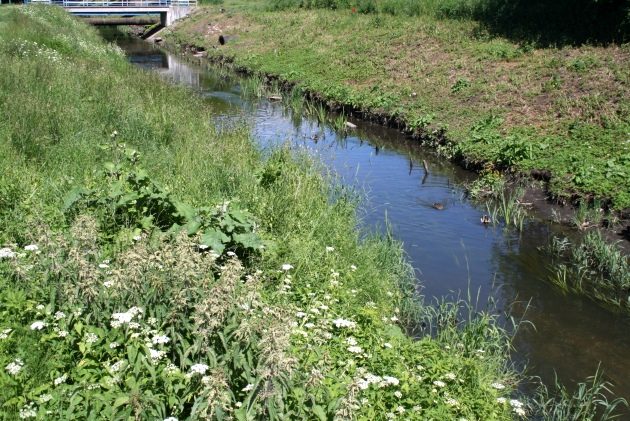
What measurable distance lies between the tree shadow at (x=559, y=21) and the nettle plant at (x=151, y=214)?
17.5 m

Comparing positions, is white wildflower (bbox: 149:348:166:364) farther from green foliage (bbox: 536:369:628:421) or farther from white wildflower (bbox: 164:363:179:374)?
green foliage (bbox: 536:369:628:421)

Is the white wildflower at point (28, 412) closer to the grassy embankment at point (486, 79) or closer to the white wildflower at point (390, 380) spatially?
the white wildflower at point (390, 380)

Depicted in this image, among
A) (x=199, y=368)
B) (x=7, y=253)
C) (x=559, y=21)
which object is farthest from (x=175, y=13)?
(x=199, y=368)

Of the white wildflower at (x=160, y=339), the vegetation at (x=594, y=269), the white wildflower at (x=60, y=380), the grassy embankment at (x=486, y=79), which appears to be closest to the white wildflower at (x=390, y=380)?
the white wildflower at (x=160, y=339)

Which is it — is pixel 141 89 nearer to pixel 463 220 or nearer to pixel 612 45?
pixel 463 220

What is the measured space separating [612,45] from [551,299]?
13686mm

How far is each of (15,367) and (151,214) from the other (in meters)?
3.36

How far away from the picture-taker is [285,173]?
402 inches

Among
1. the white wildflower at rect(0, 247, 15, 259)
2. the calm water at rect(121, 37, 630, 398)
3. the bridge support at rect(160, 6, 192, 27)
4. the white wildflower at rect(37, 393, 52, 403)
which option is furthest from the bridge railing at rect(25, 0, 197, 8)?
the white wildflower at rect(37, 393, 52, 403)

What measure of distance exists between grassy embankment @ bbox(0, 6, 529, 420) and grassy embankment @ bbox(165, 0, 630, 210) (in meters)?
5.92

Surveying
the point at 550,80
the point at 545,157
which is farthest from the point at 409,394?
the point at 550,80

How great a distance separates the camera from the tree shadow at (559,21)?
21.0m

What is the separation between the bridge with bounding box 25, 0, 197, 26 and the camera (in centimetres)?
5597

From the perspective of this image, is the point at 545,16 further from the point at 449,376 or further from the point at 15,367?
the point at 15,367
